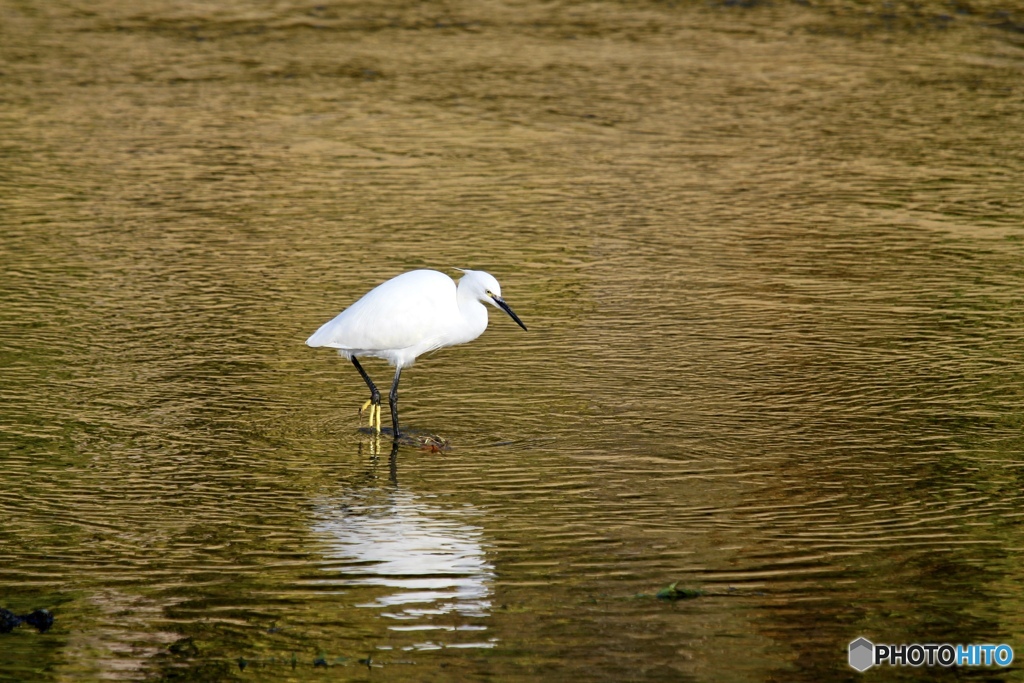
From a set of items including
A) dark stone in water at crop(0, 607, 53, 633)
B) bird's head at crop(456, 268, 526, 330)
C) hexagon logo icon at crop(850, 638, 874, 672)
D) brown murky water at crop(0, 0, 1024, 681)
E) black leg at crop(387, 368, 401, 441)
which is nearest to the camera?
hexagon logo icon at crop(850, 638, 874, 672)

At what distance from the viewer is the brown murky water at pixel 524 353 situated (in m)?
5.46

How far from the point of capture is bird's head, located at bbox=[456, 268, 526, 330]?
24.8 feet

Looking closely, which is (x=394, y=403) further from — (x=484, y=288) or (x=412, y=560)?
(x=412, y=560)

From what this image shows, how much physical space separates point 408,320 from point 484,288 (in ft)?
1.44

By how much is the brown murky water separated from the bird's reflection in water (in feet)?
0.07

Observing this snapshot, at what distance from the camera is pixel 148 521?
20.6ft

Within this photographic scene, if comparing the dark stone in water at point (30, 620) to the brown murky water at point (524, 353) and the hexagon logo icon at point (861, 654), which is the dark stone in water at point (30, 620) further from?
the hexagon logo icon at point (861, 654)

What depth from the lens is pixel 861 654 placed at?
516 cm

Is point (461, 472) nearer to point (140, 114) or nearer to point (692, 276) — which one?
point (692, 276)

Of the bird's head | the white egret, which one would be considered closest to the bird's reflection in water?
the white egret

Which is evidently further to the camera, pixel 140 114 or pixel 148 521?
pixel 140 114

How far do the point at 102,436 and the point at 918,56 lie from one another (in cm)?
1093

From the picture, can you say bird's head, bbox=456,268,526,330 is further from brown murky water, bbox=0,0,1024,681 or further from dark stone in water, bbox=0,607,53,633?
dark stone in water, bbox=0,607,53,633

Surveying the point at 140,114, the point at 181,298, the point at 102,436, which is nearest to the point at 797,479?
the point at 102,436
